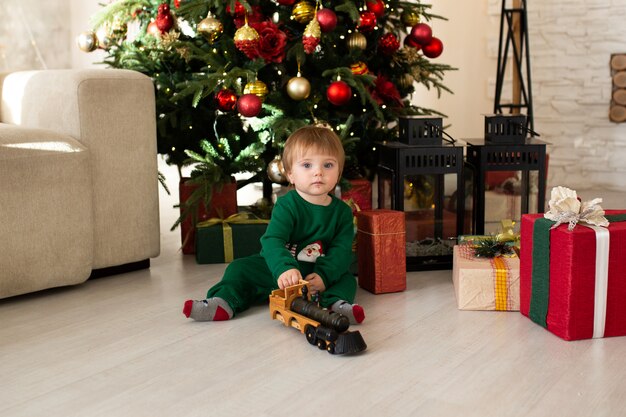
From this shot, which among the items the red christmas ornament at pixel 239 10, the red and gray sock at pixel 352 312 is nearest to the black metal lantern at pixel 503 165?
the red and gray sock at pixel 352 312

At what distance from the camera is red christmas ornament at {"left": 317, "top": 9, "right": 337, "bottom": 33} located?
8.43 feet

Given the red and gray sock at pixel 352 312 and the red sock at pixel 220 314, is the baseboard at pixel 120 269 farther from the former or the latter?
the red and gray sock at pixel 352 312

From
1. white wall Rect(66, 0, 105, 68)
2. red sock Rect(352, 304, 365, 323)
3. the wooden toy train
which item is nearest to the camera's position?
the wooden toy train

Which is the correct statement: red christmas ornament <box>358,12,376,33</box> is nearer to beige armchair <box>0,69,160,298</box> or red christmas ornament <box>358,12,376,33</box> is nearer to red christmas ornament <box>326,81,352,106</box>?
red christmas ornament <box>326,81,352,106</box>

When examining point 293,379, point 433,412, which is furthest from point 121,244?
point 433,412

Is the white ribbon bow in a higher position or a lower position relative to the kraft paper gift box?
higher

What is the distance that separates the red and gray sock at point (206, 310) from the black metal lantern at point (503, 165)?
945 mm

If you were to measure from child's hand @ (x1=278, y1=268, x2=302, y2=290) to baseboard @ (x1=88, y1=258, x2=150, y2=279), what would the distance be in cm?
73

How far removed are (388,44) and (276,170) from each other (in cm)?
69

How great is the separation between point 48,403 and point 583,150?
3.45m

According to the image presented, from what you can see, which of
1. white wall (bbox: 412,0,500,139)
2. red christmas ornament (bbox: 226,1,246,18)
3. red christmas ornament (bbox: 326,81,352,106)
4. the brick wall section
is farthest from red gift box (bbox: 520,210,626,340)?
white wall (bbox: 412,0,500,139)

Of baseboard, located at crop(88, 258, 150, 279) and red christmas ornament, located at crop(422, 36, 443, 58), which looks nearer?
baseboard, located at crop(88, 258, 150, 279)

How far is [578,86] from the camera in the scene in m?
4.20

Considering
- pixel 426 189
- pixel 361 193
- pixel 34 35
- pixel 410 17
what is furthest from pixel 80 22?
pixel 426 189
